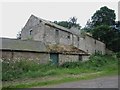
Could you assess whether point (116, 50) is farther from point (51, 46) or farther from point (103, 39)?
point (51, 46)

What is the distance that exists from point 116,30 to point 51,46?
26.7 m

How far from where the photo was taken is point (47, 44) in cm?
4038

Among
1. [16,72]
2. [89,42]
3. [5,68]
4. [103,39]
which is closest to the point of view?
[16,72]

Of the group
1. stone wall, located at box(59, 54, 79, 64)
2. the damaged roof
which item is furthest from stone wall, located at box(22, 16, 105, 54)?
stone wall, located at box(59, 54, 79, 64)

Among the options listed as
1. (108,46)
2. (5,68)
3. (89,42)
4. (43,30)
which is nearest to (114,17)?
(108,46)

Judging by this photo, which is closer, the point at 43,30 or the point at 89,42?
the point at 43,30

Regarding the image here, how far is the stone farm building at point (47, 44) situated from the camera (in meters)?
33.2

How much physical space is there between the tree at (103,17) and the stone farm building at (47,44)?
16629 mm

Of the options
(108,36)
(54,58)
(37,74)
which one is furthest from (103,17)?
(37,74)

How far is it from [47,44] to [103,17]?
1419 inches

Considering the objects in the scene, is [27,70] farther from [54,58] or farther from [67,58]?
[67,58]

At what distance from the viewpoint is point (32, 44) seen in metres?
36.8

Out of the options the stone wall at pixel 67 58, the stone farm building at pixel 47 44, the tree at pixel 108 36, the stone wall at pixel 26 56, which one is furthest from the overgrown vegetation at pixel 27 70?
the tree at pixel 108 36

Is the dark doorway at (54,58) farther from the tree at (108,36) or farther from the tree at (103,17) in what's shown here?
the tree at (103,17)
